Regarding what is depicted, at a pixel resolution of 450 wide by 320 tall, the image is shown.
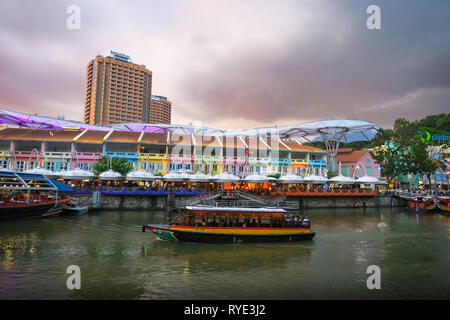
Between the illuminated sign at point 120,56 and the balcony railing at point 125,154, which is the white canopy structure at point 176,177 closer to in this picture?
the balcony railing at point 125,154

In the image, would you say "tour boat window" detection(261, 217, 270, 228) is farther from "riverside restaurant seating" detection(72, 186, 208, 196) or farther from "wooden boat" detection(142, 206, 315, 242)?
"riverside restaurant seating" detection(72, 186, 208, 196)

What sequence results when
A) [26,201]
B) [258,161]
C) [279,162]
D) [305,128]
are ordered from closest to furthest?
1. [26,201]
2. [258,161]
3. [279,162]
4. [305,128]

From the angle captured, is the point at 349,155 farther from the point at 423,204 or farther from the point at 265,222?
the point at 265,222

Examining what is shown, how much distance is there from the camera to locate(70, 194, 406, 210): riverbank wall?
39188mm

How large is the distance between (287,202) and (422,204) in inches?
811

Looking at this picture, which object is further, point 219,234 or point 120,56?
point 120,56

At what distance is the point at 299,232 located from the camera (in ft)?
70.0

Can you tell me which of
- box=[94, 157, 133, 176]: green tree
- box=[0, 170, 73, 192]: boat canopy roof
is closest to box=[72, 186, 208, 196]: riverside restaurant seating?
box=[94, 157, 133, 176]: green tree

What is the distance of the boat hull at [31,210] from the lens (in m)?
26.8

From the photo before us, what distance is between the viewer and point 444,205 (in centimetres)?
3978

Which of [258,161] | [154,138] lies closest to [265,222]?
[258,161]
